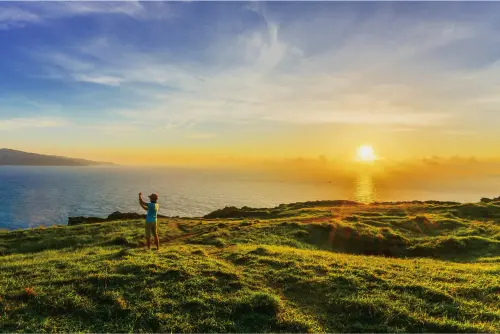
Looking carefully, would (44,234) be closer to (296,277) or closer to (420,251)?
(296,277)

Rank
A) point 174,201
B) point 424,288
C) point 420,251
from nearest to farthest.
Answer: point 424,288 → point 420,251 → point 174,201

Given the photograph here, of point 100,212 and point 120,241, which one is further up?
point 120,241

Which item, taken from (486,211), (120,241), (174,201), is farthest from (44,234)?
(174,201)

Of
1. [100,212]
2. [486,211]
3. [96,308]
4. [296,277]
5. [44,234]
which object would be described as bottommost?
[100,212]

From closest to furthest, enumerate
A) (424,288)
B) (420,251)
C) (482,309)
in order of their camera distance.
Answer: (482,309)
(424,288)
(420,251)

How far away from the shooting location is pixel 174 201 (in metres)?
125

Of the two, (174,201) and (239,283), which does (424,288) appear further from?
(174,201)

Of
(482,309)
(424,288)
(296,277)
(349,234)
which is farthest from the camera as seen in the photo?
(349,234)

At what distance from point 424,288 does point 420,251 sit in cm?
1295

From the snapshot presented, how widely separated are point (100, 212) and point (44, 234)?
6917 centimetres

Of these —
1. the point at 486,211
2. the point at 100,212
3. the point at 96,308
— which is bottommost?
the point at 100,212

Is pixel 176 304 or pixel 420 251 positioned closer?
pixel 176 304

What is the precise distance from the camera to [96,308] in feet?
34.3

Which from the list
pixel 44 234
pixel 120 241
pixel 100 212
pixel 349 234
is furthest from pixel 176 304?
pixel 100 212
